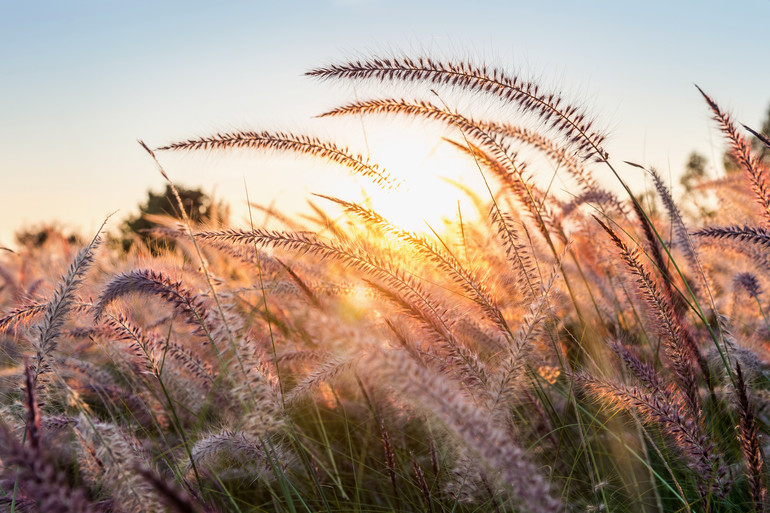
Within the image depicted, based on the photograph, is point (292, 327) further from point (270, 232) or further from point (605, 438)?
point (605, 438)

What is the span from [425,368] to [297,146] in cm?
Result: 114

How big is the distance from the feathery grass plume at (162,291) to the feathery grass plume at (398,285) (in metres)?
0.38

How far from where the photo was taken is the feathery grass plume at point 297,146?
2.01 meters

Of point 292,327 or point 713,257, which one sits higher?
point 713,257

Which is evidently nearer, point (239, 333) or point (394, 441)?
point (239, 333)

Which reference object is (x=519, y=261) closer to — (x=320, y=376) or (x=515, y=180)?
(x=515, y=180)

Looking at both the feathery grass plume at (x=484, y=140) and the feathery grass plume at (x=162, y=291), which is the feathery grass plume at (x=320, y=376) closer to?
the feathery grass plume at (x=162, y=291)

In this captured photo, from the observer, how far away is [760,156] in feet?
6.31

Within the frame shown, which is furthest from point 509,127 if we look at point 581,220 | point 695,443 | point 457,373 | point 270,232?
point 695,443

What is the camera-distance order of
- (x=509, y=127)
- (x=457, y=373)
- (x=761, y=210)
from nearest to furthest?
(x=457, y=373) < (x=761, y=210) < (x=509, y=127)

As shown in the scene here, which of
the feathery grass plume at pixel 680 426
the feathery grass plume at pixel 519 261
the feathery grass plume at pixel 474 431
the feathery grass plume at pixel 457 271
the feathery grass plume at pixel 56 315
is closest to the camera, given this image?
the feathery grass plume at pixel 474 431

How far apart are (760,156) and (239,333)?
1.98 metres

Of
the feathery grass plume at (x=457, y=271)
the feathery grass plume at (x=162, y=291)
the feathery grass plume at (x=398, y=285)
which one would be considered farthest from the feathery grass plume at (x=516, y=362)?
the feathery grass plume at (x=162, y=291)

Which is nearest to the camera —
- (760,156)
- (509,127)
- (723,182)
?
(760,156)
